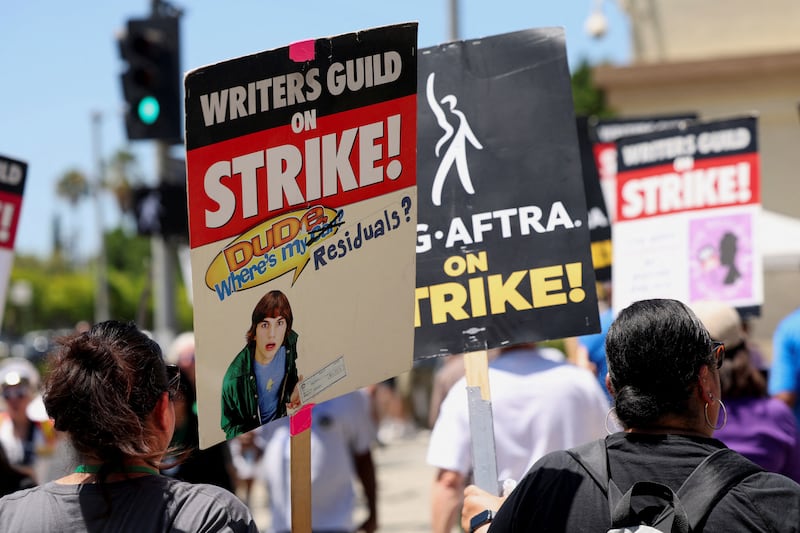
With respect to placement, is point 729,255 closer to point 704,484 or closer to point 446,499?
point 446,499

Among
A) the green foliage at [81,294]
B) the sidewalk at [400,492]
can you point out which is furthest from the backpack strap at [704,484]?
the green foliage at [81,294]

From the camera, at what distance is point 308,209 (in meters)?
2.87

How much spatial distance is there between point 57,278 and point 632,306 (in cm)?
8163

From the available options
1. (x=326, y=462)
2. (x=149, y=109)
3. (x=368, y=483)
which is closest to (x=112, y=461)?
(x=326, y=462)

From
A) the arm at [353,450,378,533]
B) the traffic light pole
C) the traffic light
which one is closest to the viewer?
the arm at [353,450,378,533]

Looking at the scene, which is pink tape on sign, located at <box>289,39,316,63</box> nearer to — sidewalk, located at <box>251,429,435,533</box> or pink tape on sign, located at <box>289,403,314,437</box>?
pink tape on sign, located at <box>289,403,314,437</box>

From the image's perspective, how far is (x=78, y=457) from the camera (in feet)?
8.21

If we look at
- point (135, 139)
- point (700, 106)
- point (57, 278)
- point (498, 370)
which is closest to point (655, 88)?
point (700, 106)

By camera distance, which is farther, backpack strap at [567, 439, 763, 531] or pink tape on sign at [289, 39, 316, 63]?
pink tape on sign at [289, 39, 316, 63]

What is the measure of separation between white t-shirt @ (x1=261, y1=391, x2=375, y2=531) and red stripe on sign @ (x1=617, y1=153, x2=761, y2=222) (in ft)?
6.28

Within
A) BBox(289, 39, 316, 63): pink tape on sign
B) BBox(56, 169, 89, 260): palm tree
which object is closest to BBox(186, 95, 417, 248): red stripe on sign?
BBox(289, 39, 316, 63): pink tape on sign

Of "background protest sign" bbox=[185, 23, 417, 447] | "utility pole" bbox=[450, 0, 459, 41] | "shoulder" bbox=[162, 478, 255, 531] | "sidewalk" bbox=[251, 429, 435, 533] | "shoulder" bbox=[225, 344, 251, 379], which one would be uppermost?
"utility pole" bbox=[450, 0, 459, 41]

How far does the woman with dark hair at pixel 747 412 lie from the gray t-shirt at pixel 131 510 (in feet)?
6.69

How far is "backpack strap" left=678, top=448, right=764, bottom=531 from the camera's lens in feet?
7.62
